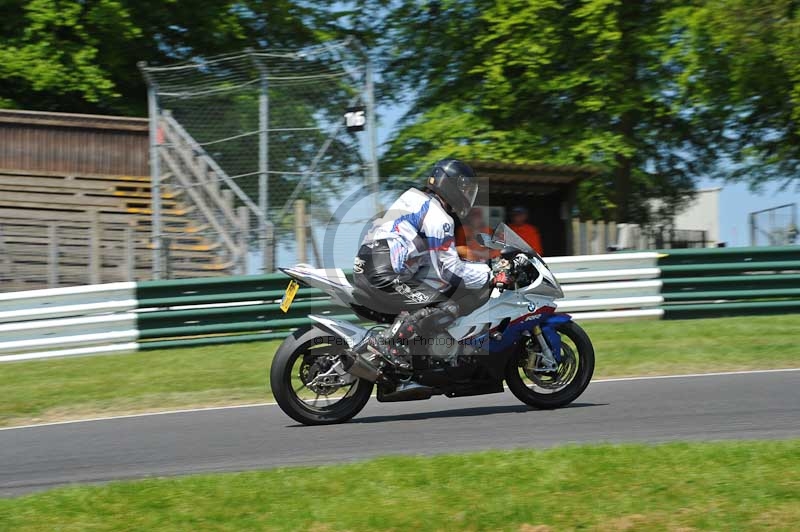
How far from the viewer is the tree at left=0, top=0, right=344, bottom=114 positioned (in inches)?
899

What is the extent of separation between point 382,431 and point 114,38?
18973 millimetres

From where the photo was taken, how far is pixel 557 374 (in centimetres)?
771

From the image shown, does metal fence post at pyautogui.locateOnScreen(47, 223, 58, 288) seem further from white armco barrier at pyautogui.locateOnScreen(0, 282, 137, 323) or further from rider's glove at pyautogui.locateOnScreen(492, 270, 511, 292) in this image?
rider's glove at pyautogui.locateOnScreen(492, 270, 511, 292)

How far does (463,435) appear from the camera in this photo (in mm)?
6789

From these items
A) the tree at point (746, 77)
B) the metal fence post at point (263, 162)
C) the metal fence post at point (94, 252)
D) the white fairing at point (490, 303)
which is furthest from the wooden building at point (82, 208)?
the tree at point (746, 77)

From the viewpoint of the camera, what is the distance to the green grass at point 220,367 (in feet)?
31.4

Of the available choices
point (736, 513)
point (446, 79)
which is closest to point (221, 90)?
point (446, 79)

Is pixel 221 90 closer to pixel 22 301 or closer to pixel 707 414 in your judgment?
pixel 22 301

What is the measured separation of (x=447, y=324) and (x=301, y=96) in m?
7.92

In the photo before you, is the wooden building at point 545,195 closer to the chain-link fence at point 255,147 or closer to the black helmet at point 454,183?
the chain-link fence at point 255,147

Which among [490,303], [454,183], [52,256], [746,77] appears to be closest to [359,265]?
[454,183]

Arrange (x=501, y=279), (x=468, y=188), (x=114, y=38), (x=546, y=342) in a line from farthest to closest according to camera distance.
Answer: (x=114, y=38)
(x=546, y=342)
(x=501, y=279)
(x=468, y=188)

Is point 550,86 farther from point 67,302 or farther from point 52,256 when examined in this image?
point 67,302

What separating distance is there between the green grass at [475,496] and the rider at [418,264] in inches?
63.4
